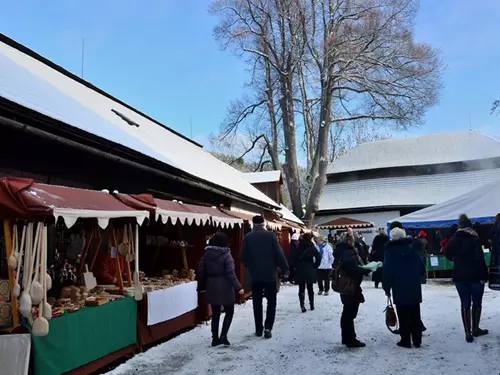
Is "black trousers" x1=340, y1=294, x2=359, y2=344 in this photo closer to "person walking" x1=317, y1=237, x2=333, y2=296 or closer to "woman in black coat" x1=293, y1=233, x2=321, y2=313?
"woman in black coat" x1=293, y1=233, x2=321, y2=313

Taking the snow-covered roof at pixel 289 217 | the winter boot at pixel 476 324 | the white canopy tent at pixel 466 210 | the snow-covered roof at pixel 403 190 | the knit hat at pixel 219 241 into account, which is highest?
the snow-covered roof at pixel 403 190

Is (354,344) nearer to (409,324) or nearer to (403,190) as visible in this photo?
(409,324)

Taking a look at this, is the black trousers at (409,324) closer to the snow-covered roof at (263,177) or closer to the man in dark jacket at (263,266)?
the man in dark jacket at (263,266)

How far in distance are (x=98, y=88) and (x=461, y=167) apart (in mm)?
24197

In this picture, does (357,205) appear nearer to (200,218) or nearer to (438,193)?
(438,193)

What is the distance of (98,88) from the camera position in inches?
504

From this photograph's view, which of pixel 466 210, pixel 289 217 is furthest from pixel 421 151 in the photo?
pixel 466 210

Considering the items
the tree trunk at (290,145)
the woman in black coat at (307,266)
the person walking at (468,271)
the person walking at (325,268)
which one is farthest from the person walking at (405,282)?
the tree trunk at (290,145)

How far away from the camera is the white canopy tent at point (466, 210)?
1312cm

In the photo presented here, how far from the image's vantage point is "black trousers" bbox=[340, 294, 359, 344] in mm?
6555

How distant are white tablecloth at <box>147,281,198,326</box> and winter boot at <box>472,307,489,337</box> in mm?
4271

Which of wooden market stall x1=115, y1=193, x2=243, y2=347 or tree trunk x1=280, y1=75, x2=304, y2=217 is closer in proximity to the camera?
wooden market stall x1=115, y1=193, x2=243, y2=347

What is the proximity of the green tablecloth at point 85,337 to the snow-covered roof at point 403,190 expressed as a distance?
25.0 metres

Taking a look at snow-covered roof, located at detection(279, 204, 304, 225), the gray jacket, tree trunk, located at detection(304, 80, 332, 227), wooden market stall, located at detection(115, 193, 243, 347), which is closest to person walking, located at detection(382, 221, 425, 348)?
the gray jacket
